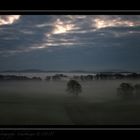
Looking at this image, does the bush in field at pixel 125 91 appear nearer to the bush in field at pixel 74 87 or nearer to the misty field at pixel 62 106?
the misty field at pixel 62 106

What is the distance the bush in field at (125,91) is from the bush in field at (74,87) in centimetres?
40

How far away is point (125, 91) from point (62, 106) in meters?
0.64

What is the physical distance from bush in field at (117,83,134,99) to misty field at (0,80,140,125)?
4cm

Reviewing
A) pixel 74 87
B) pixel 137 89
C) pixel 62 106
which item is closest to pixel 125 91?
pixel 137 89

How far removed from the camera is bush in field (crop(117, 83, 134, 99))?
400cm

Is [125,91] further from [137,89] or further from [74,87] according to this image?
[74,87]

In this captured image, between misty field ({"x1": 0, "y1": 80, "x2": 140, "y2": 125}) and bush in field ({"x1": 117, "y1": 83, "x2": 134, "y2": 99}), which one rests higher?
bush in field ({"x1": 117, "y1": 83, "x2": 134, "y2": 99})

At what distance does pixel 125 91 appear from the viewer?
401 cm

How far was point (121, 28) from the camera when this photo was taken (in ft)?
13.2

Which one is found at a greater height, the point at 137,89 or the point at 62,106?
the point at 137,89

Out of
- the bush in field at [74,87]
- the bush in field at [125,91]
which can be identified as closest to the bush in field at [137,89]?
the bush in field at [125,91]

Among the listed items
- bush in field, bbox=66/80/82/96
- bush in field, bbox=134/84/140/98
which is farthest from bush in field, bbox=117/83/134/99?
bush in field, bbox=66/80/82/96

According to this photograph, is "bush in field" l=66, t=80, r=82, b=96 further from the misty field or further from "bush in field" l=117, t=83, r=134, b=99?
"bush in field" l=117, t=83, r=134, b=99
